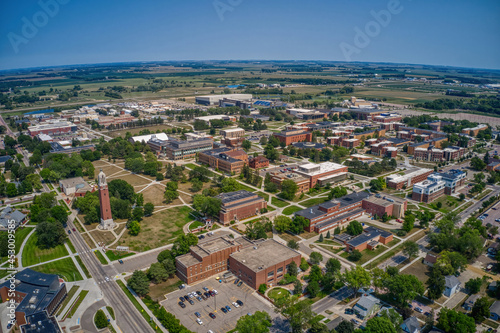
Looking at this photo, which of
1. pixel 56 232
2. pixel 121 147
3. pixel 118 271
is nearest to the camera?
pixel 118 271

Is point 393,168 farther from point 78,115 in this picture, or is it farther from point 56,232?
point 78,115

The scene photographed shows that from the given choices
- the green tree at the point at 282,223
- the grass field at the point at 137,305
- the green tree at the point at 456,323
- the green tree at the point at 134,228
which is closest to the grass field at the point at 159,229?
the green tree at the point at 134,228

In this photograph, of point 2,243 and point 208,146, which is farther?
point 208,146

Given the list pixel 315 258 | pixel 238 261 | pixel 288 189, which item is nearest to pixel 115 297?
pixel 238 261

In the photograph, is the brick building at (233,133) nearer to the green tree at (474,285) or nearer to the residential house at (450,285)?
the residential house at (450,285)

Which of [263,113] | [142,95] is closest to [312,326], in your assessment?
[263,113]

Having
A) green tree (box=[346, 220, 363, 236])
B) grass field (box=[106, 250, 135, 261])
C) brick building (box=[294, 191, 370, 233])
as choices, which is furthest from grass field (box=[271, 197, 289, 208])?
grass field (box=[106, 250, 135, 261])
